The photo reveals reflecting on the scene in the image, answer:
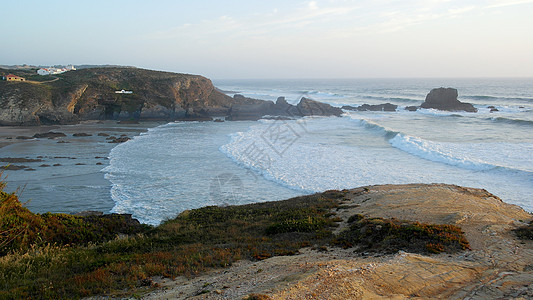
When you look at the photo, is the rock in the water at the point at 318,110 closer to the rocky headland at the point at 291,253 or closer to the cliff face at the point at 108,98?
the cliff face at the point at 108,98

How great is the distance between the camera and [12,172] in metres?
20.2

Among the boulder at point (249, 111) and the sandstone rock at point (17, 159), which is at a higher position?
the boulder at point (249, 111)

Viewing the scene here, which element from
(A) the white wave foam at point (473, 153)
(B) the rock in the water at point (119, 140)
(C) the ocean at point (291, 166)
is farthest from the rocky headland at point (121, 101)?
(A) the white wave foam at point (473, 153)

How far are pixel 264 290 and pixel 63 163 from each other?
22.0 m

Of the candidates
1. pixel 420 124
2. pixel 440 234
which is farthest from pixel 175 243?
pixel 420 124

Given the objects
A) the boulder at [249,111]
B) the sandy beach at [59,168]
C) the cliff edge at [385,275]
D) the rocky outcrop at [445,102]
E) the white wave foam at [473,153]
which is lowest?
the sandy beach at [59,168]

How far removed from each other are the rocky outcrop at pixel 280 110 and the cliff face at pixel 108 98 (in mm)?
4181

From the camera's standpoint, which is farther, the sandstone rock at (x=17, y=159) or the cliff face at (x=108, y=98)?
the cliff face at (x=108, y=98)

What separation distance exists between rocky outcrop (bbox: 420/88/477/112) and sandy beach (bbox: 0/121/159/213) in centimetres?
5108

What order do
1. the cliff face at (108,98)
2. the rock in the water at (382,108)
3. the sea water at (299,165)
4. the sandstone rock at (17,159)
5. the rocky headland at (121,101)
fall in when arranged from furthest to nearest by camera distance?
the rock in the water at (382,108), the rocky headland at (121,101), the cliff face at (108,98), the sandstone rock at (17,159), the sea water at (299,165)

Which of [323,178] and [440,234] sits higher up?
[440,234]

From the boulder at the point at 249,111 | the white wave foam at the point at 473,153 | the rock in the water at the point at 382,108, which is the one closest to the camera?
the white wave foam at the point at 473,153

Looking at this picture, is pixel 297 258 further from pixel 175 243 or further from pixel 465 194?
pixel 465 194

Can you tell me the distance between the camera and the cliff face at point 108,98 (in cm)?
4438
